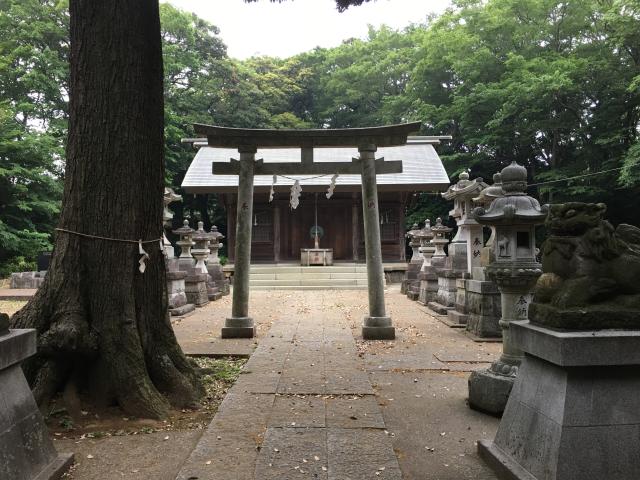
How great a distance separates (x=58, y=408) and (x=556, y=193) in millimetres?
20307

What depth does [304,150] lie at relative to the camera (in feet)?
25.5

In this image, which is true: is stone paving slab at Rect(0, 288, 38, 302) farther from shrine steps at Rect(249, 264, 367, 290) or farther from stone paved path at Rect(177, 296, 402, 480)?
stone paved path at Rect(177, 296, 402, 480)

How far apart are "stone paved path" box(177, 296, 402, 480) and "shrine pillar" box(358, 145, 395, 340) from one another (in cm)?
152

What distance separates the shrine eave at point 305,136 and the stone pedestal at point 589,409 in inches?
217

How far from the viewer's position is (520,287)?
14.5 feet

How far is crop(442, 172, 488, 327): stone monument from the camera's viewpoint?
8.81 m

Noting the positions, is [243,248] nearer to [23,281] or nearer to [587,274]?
[587,274]

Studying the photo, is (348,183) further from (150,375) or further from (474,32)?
(150,375)

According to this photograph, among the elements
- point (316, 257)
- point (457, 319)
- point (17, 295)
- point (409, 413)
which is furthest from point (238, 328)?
point (316, 257)

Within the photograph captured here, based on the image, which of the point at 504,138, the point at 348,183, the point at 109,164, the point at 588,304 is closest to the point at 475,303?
the point at 588,304

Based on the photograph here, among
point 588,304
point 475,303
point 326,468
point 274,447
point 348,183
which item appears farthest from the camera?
point 348,183

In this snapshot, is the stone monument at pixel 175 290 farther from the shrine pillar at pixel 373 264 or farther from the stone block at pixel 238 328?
the shrine pillar at pixel 373 264

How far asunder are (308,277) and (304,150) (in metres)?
10.1

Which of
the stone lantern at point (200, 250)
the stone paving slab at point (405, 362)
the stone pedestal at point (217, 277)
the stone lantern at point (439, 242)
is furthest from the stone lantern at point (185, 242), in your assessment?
the stone paving slab at point (405, 362)
